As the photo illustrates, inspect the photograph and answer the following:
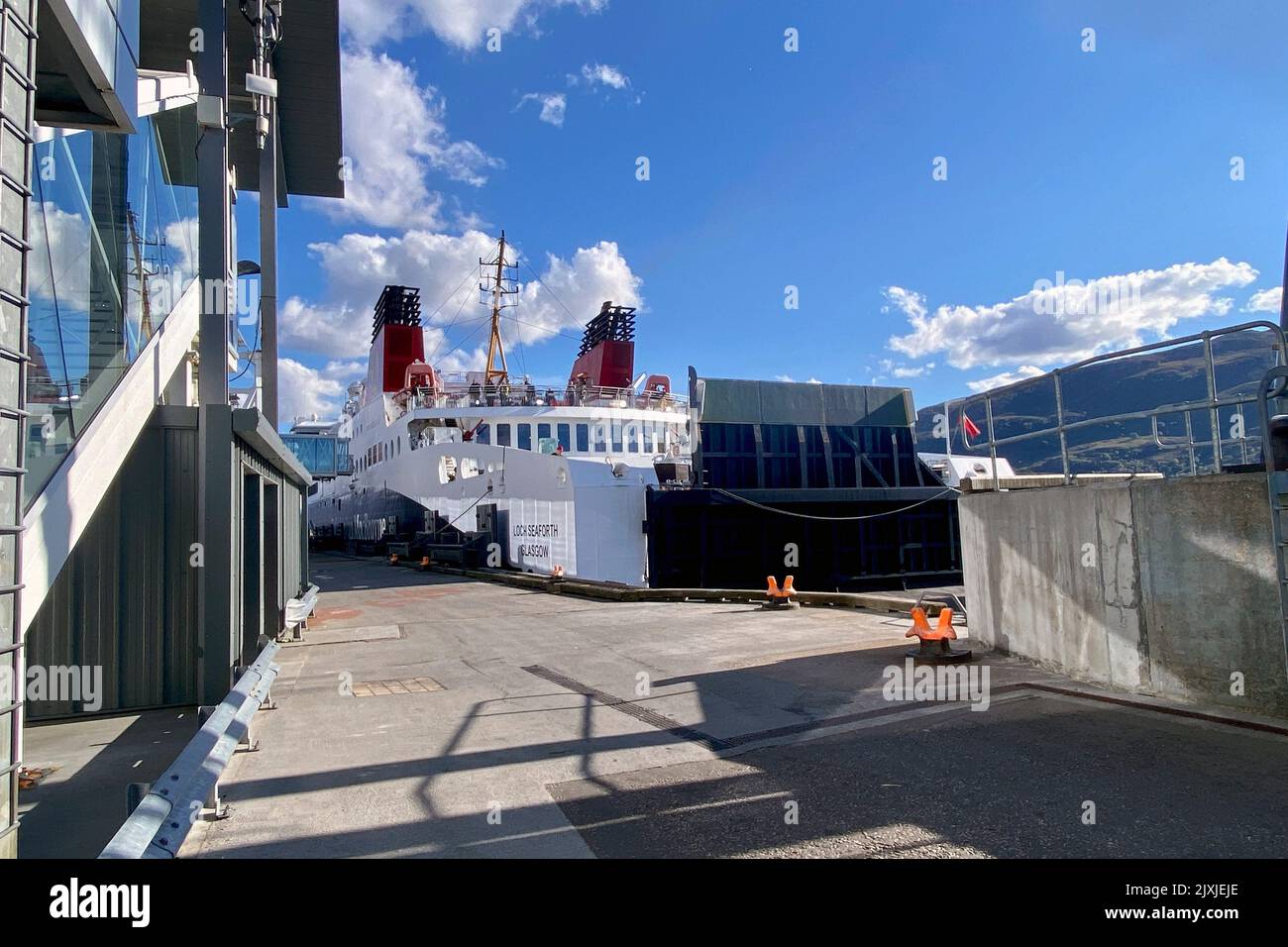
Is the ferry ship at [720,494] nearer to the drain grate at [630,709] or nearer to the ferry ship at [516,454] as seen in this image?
the ferry ship at [516,454]

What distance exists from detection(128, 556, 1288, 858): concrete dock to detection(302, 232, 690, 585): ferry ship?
1008 centimetres

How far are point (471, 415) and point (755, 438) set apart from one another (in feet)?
35.4

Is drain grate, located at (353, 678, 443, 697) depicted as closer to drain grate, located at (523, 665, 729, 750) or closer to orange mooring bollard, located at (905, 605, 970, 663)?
drain grate, located at (523, 665, 729, 750)

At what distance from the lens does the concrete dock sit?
3.77 metres

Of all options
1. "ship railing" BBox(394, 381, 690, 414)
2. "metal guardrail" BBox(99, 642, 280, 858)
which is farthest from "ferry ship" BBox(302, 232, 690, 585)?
"metal guardrail" BBox(99, 642, 280, 858)

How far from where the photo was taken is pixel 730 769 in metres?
4.96

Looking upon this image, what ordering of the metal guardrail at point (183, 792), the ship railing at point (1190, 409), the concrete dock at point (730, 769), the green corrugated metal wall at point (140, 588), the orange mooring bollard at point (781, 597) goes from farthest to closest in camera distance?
the orange mooring bollard at point (781, 597), the green corrugated metal wall at point (140, 588), the ship railing at point (1190, 409), the concrete dock at point (730, 769), the metal guardrail at point (183, 792)

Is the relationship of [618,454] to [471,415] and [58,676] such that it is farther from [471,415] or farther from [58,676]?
[58,676]

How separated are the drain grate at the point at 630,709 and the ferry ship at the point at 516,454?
970 cm

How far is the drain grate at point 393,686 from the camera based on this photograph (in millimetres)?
7723

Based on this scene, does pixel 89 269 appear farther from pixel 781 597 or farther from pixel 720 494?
pixel 720 494

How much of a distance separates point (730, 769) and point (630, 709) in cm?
182

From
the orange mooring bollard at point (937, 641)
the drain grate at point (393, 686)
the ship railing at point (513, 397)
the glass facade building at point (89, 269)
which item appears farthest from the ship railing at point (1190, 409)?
the ship railing at point (513, 397)

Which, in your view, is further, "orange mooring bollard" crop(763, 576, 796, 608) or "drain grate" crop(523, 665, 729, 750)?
"orange mooring bollard" crop(763, 576, 796, 608)
